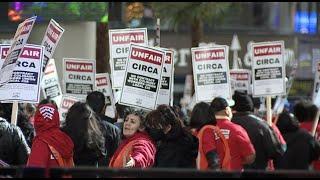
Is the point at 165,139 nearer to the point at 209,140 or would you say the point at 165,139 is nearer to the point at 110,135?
the point at 209,140

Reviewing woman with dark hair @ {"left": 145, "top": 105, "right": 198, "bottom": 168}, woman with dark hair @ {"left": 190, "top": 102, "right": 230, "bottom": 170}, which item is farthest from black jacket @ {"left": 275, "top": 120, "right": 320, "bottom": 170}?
woman with dark hair @ {"left": 145, "top": 105, "right": 198, "bottom": 168}

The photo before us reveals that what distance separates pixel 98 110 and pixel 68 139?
208 centimetres

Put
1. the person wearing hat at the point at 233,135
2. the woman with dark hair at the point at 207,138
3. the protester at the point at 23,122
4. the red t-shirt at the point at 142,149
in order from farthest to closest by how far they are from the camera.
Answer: the protester at the point at 23,122
the person wearing hat at the point at 233,135
the woman with dark hair at the point at 207,138
the red t-shirt at the point at 142,149

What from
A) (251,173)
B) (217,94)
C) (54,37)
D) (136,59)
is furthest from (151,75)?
(251,173)

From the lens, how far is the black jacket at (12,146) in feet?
23.5

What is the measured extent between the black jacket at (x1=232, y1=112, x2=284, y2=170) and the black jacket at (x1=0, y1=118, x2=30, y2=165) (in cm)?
268

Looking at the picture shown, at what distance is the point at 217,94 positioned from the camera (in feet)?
34.5

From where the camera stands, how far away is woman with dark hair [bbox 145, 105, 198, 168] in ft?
22.7

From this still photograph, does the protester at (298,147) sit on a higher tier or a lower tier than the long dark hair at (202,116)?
lower

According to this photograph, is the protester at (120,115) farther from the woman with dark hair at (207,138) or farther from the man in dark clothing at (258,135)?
the woman with dark hair at (207,138)

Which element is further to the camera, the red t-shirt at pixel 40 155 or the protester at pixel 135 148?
the protester at pixel 135 148

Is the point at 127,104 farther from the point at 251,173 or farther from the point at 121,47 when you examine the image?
the point at 251,173

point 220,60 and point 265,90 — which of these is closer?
point 220,60

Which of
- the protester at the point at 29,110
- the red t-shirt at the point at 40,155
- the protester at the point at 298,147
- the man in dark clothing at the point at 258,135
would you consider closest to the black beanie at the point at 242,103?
the man in dark clothing at the point at 258,135
